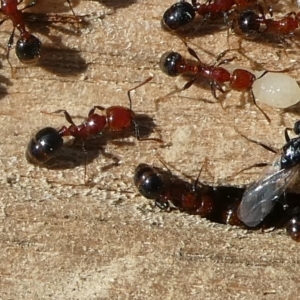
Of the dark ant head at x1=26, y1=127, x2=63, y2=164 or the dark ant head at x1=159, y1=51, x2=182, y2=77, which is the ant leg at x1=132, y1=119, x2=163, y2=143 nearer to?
the dark ant head at x1=159, y1=51, x2=182, y2=77

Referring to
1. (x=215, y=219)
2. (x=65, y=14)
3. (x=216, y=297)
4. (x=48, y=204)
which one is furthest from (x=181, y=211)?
(x=65, y=14)

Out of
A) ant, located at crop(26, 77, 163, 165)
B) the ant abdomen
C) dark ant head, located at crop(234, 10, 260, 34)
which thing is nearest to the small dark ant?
ant, located at crop(26, 77, 163, 165)

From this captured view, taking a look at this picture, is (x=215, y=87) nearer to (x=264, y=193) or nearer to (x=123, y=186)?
(x=264, y=193)

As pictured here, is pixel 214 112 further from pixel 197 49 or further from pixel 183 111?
pixel 197 49

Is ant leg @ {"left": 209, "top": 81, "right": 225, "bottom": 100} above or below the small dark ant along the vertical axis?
below

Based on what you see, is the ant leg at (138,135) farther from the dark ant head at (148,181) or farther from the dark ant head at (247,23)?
the dark ant head at (247,23)

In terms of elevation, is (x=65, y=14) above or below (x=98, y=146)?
above
